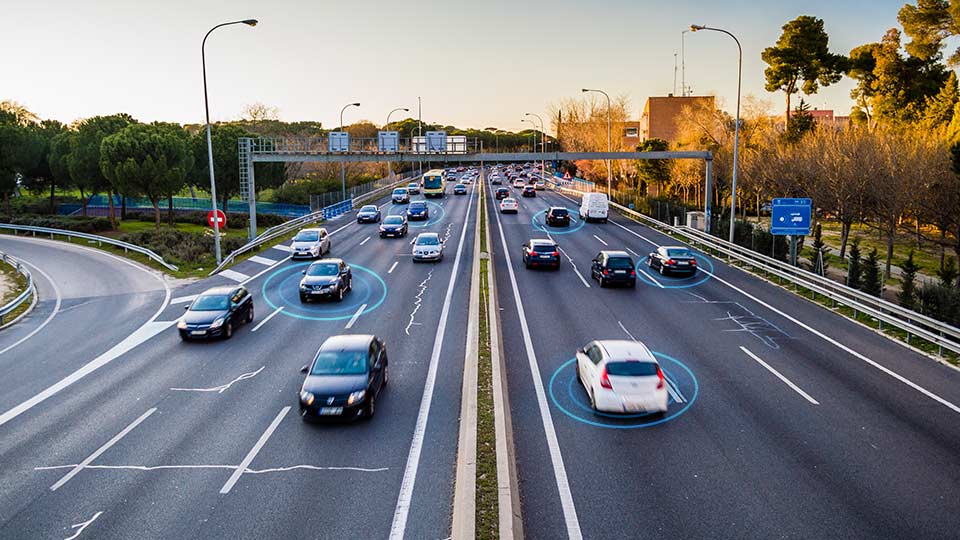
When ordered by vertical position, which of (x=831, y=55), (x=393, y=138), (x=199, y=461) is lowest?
(x=199, y=461)

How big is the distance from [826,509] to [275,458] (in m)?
9.32

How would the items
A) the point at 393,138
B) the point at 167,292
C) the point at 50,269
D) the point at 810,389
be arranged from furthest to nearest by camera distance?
the point at 393,138, the point at 50,269, the point at 167,292, the point at 810,389

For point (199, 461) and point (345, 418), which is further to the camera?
point (345, 418)

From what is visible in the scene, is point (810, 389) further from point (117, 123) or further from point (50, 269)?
point (117, 123)

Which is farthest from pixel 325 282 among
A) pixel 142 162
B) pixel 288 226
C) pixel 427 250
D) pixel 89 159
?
pixel 89 159

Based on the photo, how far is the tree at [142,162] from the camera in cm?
5191

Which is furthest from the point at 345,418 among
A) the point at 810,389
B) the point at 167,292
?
the point at 167,292

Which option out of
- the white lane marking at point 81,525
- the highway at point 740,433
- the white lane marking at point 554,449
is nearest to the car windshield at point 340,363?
the highway at point 740,433

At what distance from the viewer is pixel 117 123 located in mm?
61281

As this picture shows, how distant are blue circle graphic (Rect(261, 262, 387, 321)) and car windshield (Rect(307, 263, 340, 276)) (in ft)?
3.72

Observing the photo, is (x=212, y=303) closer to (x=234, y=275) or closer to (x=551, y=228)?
(x=234, y=275)

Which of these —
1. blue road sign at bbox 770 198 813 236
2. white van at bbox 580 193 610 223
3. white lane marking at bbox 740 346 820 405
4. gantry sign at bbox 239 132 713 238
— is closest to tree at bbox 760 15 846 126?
gantry sign at bbox 239 132 713 238

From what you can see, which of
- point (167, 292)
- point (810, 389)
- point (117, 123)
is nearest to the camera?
point (810, 389)

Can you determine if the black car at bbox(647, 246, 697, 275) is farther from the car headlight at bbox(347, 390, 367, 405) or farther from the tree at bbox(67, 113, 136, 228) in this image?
the tree at bbox(67, 113, 136, 228)
